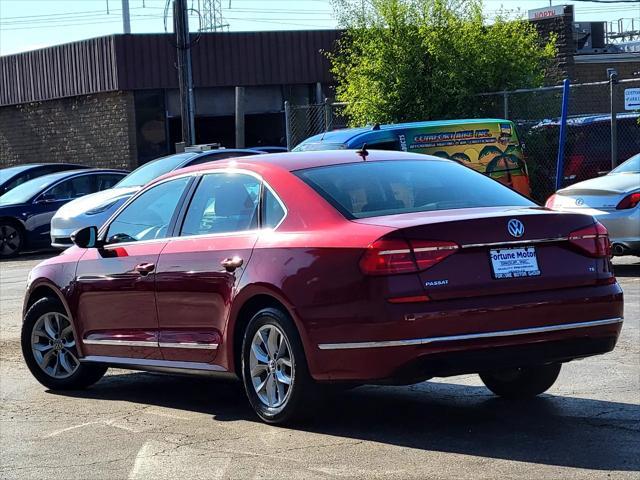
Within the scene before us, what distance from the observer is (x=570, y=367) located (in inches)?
344

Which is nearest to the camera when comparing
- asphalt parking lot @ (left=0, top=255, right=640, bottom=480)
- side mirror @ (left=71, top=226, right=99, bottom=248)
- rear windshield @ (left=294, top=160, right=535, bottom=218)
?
asphalt parking lot @ (left=0, top=255, right=640, bottom=480)

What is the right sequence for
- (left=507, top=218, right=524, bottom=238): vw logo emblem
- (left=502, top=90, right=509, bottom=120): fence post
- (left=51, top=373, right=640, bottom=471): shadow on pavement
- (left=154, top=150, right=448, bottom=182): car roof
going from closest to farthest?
(left=51, top=373, right=640, bottom=471): shadow on pavement → (left=507, top=218, right=524, bottom=238): vw logo emblem → (left=154, top=150, right=448, bottom=182): car roof → (left=502, top=90, right=509, bottom=120): fence post

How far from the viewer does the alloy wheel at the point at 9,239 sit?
74.1 feet

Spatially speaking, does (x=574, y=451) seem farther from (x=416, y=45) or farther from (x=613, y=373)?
(x=416, y=45)

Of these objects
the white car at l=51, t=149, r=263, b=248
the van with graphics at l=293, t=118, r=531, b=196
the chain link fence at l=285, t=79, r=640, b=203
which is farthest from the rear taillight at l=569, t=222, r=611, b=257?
the chain link fence at l=285, t=79, r=640, b=203

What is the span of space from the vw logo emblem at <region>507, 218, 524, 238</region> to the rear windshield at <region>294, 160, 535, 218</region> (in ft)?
1.67

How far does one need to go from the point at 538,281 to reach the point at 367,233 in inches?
37.3

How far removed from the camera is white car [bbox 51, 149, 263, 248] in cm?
1827

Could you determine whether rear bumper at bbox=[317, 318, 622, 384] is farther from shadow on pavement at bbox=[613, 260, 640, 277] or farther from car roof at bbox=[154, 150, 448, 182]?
shadow on pavement at bbox=[613, 260, 640, 277]

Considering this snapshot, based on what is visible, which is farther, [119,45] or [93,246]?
[119,45]

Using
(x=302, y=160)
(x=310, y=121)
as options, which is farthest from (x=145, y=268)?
(x=310, y=121)

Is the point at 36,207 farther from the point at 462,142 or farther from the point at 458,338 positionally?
the point at 458,338

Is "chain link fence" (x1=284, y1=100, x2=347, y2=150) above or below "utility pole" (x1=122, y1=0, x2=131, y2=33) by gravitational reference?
below

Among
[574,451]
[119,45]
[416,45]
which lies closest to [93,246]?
[574,451]
